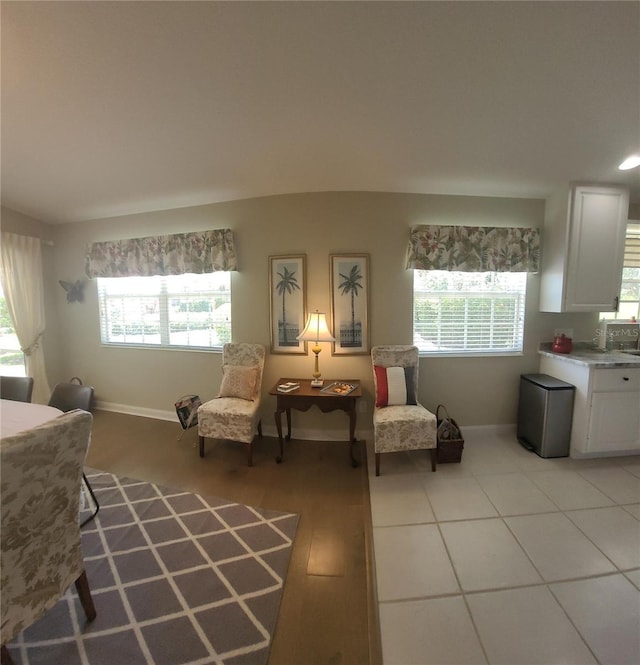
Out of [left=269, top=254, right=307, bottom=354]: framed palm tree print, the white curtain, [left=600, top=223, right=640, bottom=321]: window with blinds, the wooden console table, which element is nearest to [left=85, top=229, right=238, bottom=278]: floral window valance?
[left=269, top=254, right=307, bottom=354]: framed palm tree print

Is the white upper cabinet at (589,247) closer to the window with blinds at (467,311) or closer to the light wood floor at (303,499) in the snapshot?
the window with blinds at (467,311)

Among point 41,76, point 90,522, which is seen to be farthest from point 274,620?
point 41,76

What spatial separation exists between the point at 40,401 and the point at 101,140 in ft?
10.4

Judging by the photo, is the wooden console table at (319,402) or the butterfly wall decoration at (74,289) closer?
the wooden console table at (319,402)

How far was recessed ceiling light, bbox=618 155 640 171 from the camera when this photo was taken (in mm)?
2137

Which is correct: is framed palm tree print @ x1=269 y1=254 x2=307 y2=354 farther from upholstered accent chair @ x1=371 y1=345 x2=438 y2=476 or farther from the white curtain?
the white curtain

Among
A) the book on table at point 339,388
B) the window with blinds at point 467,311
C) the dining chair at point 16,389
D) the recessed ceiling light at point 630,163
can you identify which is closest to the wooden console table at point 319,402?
the book on table at point 339,388

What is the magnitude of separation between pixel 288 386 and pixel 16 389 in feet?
7.01

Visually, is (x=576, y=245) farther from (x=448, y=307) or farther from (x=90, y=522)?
(x=90, y=522)

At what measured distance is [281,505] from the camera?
6.39ft

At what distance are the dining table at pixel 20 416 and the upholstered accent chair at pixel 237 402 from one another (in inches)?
39.9

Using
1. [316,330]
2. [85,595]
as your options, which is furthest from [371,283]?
[85,595]

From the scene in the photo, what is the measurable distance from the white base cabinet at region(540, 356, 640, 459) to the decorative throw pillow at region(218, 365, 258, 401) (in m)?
2.89

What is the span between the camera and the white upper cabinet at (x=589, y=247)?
8.07 ft
